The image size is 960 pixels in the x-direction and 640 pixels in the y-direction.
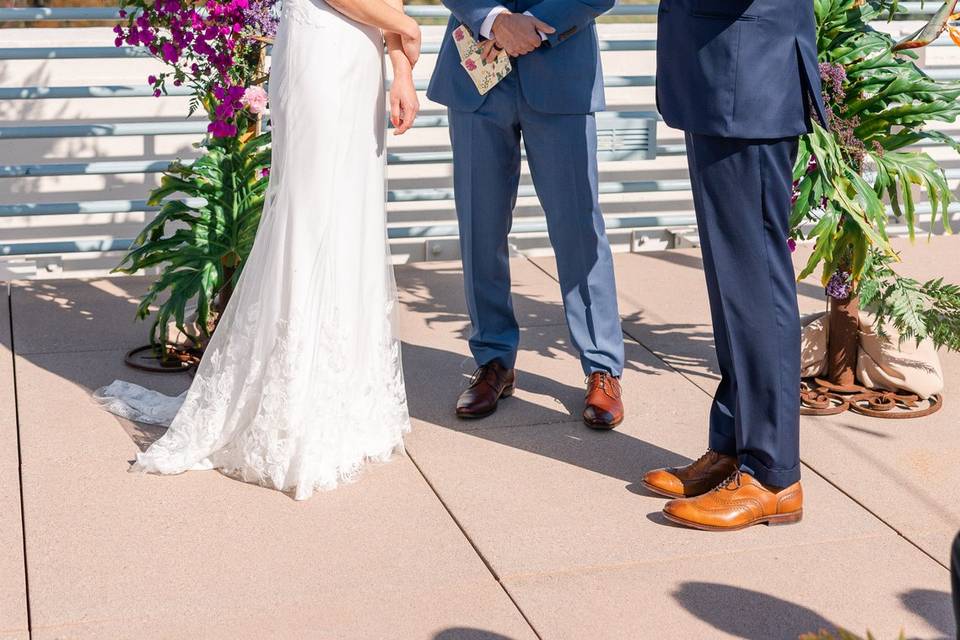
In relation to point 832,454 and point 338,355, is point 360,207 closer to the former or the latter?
point 338,355

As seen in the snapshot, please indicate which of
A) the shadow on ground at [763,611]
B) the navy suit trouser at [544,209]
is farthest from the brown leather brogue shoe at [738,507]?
the navy suit trouser at [544,209]

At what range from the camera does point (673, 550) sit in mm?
3451

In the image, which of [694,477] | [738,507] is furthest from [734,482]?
[694,477]

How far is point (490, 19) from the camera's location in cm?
410

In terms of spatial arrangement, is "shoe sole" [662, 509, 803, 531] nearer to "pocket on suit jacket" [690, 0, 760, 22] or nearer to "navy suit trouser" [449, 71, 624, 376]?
"navy suit trouser" [449, 71, 624, 376]

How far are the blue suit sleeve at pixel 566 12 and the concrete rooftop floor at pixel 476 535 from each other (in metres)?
1.33

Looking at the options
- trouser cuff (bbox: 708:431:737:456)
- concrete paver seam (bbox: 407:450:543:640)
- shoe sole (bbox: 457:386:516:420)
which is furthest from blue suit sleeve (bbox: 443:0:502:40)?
trouser cuff (bbox: 708:431:737:456)

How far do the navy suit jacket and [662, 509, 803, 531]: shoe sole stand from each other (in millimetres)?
1064

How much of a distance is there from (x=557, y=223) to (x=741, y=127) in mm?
1132

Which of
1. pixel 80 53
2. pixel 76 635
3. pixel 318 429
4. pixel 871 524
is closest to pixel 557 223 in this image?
pixel 318 429

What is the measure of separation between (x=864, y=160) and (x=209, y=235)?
245 cm

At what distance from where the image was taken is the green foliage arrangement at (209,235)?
4832 mm

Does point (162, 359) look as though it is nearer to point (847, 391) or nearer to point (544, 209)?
point (544, 209)

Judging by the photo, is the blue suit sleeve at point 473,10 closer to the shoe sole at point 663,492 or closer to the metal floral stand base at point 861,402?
the shoe sole at point 663,492
